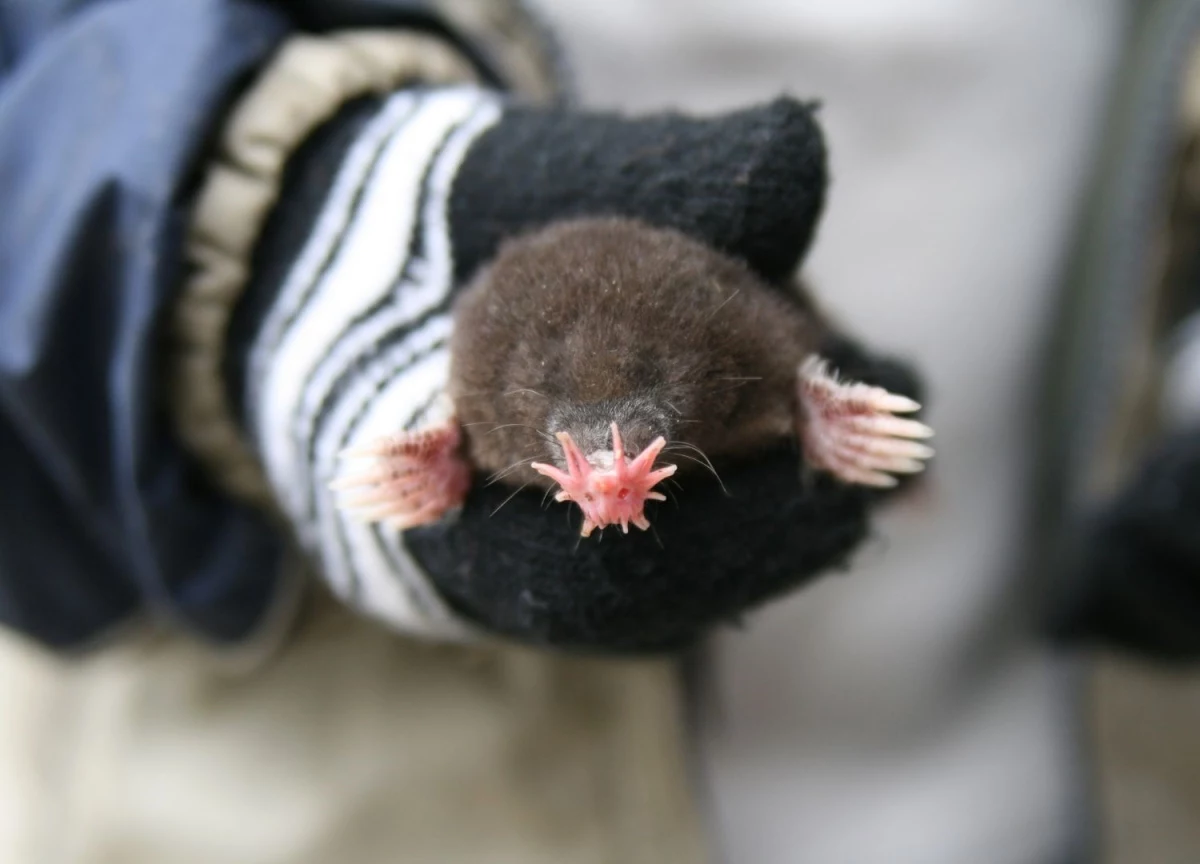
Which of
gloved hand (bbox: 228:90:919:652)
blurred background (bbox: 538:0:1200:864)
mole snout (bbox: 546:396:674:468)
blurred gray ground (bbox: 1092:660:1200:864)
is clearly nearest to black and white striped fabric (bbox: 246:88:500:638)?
gloved hand (bbox: 228:90:919:652)

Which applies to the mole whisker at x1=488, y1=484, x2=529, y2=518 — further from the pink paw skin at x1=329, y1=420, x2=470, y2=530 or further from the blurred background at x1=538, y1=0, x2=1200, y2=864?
the blurred background at x1=538, y1=0, x2=1200, y2=864


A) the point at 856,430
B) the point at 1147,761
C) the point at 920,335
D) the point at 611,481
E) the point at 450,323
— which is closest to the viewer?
the point at 611,481

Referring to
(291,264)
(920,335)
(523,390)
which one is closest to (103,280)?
(291,264)

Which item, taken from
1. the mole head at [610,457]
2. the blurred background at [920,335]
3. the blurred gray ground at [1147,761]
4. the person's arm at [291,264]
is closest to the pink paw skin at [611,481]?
the mole head at [610,457]

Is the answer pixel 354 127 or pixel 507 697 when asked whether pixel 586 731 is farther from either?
pixel 354 127

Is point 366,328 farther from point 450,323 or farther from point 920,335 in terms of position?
point 920,335

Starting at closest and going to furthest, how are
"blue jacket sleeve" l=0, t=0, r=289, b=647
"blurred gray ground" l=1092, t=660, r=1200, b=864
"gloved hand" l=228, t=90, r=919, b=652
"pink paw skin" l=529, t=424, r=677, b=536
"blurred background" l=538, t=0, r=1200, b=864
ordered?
1. "pink paw skin" l=529, t=424, r=677, b=536
2. "gloved hand" l=228, t=90, r=919, b=652
3. "blue jacket sleeve" l=0, t=0, r=289, b=647
4. "blurred background" l=538, t=0, r=1200, b=864
5. "blurred gray ground" l=1092, t=660, r=1200, b=864

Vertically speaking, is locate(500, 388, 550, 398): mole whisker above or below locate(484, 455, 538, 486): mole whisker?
above
